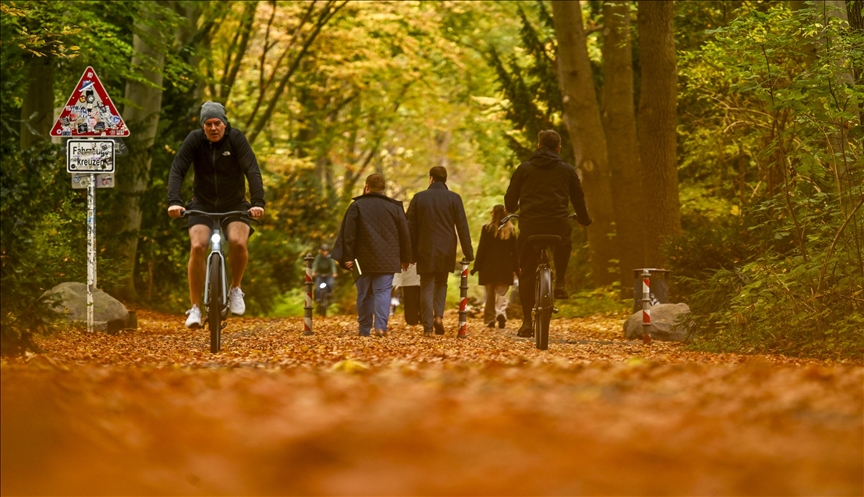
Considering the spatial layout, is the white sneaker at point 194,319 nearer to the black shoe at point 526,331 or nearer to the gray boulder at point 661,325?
the black shoe at point 526,331

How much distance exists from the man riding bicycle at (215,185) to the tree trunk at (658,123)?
33.4ft

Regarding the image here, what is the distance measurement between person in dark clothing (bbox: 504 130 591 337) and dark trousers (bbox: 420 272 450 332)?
2.92m

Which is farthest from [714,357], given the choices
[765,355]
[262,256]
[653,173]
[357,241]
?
[262,256]

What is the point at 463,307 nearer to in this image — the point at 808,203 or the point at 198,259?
the point at 808,203

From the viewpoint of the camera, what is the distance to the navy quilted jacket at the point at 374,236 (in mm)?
13930

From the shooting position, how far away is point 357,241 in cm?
1408

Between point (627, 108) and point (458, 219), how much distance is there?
924 centimetres

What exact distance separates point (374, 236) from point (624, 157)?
34.5 ft

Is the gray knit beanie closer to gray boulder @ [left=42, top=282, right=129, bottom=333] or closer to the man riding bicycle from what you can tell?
the man riding bicycle

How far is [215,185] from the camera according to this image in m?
10.4

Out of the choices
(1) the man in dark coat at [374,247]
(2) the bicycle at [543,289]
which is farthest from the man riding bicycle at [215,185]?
(1) the man in dark coat at [374,247]

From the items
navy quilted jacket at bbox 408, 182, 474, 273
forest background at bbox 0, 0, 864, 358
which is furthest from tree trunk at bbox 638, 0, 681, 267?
navy quilted jacket at bbox 408, 182, 474, 273

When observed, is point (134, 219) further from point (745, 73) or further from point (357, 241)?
point (745, 73)

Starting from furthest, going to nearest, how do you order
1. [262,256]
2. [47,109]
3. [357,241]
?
[262,256], [47,109], [357,241]
